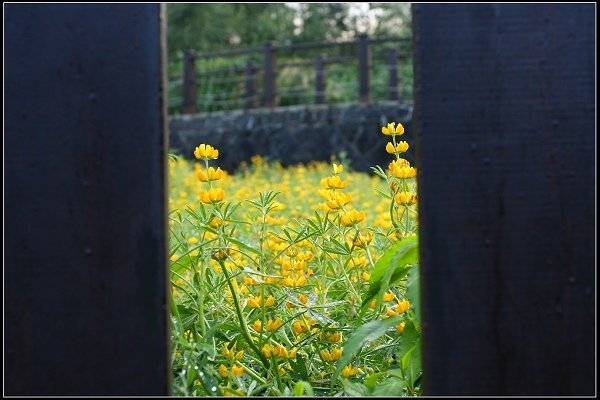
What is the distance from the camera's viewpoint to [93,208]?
1245 millimetres

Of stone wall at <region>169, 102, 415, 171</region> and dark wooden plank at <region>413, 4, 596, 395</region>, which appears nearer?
dark wooden plank at <region>413, 4, 596, 395</region>

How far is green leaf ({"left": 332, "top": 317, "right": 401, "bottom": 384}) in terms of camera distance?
4.63 ft

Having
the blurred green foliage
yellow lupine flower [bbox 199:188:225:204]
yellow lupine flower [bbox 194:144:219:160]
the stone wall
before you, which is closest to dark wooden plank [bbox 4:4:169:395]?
yellow lupine flower [bbox 199:188:225:204]

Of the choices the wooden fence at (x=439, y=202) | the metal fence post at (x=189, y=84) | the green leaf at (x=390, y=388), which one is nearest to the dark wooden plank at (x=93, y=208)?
the wooden fence at (x=439, y=202)

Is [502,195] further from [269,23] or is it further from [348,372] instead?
[269,23]

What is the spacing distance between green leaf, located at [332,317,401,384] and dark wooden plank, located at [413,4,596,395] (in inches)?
7.6

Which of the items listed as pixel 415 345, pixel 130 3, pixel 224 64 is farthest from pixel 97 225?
pixel 224 64

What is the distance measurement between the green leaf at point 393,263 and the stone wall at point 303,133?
33.6 ft

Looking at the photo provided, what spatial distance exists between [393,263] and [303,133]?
1120cm

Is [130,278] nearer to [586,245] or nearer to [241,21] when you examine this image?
[586,245]

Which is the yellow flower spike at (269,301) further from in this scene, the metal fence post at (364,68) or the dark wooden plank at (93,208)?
the metal fence post at (364,68)

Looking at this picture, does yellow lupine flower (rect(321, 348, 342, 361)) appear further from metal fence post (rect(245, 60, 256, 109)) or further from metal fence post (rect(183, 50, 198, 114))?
metal fence post (rect(183, 50, 198, 114))

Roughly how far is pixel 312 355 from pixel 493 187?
76 cm

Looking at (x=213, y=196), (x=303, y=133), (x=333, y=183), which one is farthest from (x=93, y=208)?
(x=303, y=133)
